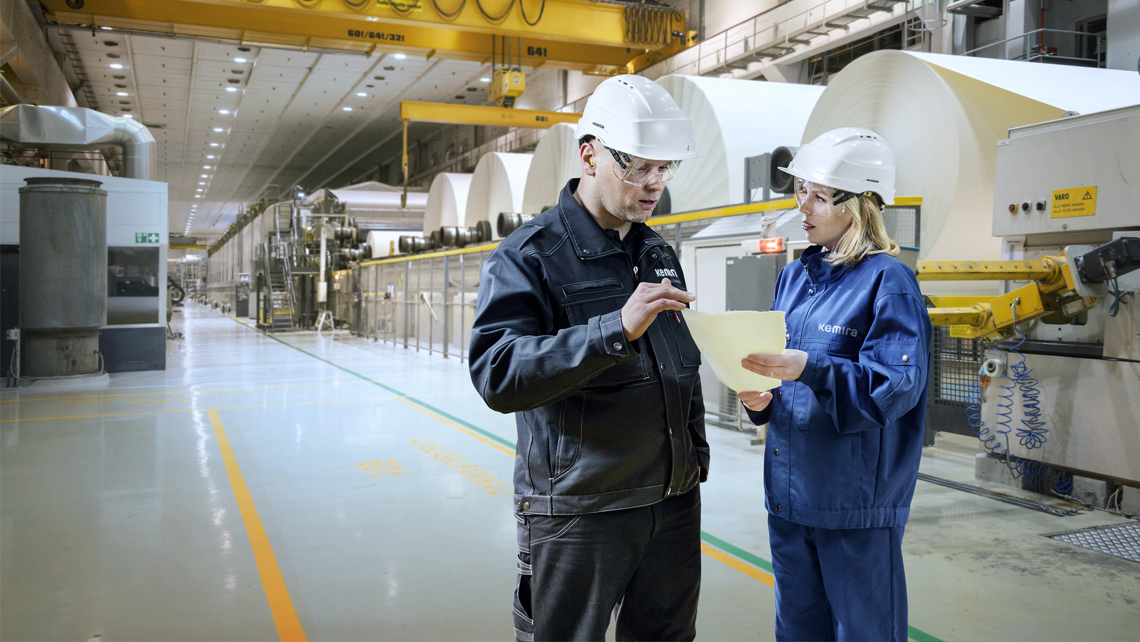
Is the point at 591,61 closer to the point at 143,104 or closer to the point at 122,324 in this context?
the point at 122,324

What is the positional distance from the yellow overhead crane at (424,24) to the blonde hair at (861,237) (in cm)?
1420

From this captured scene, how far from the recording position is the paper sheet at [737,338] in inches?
71.7

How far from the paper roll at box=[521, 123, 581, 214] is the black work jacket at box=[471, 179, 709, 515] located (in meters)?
10.6

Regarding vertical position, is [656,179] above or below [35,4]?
below

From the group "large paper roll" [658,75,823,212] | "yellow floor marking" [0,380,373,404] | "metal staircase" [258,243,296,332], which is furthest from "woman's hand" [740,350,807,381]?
"metal staircase" [258,243,296,332]

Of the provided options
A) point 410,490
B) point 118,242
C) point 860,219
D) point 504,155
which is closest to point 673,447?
point 860,219

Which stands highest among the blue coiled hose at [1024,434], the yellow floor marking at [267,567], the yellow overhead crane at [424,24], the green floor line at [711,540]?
the yellow overhead crane at [424,24]

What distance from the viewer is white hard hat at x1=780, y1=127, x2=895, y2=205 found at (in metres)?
2.29

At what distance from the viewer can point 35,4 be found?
15.2 m

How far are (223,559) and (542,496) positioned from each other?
3.15m

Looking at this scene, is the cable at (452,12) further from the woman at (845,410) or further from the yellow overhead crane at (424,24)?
the woman at (845,410)

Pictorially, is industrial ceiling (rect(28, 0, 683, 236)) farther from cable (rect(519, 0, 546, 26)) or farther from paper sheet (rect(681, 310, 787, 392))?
paper sheet (rect(681, 310, 787, 392))

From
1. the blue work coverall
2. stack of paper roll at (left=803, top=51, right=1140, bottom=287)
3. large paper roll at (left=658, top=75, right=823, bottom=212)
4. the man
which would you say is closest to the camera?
the man

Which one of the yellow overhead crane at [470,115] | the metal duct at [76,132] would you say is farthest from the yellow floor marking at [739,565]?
the yellow overhead crane at [470,115]
